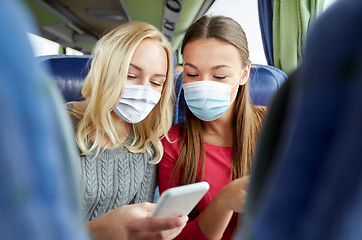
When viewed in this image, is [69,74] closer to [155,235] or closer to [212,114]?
[212,114]

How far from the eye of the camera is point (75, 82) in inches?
73.7

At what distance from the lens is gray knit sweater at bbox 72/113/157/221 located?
3.73ft

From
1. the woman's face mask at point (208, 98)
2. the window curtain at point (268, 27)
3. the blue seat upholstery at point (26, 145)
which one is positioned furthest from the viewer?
the window curtain at point (268, 27)

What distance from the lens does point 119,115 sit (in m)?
1.24

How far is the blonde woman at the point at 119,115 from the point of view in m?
1.14

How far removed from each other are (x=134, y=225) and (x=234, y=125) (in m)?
0.96

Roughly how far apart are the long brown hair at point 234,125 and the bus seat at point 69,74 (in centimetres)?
89

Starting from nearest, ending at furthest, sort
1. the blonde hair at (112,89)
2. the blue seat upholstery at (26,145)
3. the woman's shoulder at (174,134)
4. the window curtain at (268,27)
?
the blue seat upholstery at (26,145)
the blonde hair at (112,89)
the woman's shoulder at (174,134)
the window curtain at (268,27)

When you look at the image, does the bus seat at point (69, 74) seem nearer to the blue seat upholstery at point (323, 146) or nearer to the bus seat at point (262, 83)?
the bus seat at point (262, 83)

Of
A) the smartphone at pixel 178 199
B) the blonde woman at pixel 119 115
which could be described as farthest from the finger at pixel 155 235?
the blonde woman at pixel 119 115

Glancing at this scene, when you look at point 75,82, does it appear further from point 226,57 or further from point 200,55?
point 226,57

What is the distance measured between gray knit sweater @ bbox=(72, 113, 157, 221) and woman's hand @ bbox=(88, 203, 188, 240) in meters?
0.33

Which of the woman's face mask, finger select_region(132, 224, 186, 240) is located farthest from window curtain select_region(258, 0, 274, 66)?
finger select_region(132, 224, 186, 240)

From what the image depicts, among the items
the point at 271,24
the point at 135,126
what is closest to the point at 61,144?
the point at 135,126
